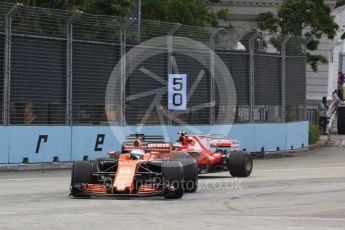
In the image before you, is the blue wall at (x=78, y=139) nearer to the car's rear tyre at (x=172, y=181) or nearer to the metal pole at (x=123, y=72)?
the metal pole at (x=123, y=72)

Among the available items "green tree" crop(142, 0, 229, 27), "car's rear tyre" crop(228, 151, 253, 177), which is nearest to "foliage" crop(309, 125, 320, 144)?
"green tree" crop(142, 0, 229, 27)

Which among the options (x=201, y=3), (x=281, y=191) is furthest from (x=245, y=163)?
(x=201, y=3)

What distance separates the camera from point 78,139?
24.3 meters

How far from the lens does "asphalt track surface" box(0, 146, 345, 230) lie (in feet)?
37.2

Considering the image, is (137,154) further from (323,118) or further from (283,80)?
(323,118)

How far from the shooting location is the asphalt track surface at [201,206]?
11.3m

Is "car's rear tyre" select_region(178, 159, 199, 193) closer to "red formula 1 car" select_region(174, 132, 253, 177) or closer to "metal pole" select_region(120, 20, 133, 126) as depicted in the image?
"red formula 1 car" select_region(174, 132, 253, 177)

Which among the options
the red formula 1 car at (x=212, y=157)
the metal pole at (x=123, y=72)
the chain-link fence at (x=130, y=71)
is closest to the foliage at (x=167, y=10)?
the chain-link fence at (x=130, y=71)

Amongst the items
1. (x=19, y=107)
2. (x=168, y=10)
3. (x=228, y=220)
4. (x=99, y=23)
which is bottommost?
(x=228, y=220)

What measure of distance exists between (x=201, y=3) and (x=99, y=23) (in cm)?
2178

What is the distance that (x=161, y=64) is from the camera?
2697 centimetres

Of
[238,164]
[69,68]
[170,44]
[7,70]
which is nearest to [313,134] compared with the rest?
[170,44]

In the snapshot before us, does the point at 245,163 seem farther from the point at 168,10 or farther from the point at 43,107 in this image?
the point at 168,10

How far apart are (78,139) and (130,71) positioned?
2.87 metres
